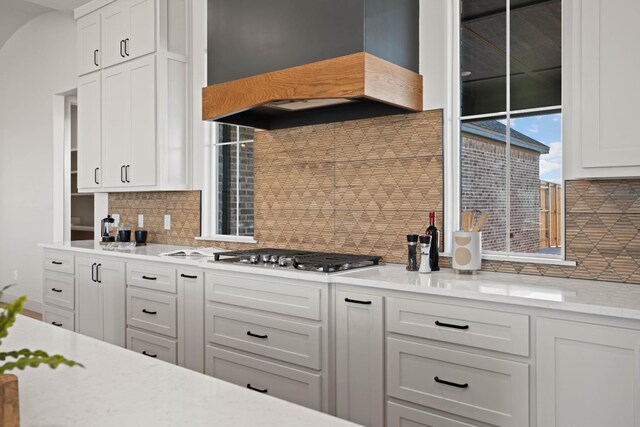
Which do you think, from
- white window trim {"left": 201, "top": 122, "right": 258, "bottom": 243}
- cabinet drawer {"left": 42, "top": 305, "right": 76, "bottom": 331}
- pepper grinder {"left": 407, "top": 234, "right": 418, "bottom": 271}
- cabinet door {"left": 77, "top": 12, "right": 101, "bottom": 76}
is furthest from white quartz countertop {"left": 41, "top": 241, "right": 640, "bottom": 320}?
cabinet door {"left": 77, "top": 12, "right": 101, "bottom": 76}

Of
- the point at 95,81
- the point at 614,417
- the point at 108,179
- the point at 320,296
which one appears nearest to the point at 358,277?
the point at 320,296

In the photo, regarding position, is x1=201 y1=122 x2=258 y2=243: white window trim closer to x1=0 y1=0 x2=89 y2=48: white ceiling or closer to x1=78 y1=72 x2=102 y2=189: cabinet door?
x1=78 y1=72 x2=102 y2=189: cabinet door

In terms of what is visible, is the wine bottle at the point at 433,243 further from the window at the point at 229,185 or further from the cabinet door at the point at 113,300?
the cabinet door at the point at 113,300

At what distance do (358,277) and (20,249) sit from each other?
5.76 meters

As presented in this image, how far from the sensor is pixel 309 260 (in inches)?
111

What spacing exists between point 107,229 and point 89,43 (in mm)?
1679

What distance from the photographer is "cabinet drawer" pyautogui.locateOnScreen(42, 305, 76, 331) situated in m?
4.30

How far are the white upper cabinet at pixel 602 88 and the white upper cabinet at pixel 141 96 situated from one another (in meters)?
2.92

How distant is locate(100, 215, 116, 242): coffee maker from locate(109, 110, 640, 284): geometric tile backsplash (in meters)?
1.15

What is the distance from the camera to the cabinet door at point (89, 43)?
4.57 meters

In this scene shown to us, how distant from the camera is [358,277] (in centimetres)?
249

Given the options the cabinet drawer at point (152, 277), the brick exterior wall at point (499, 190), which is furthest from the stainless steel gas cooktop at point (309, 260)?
the brick exterior wall at point (499, 190)

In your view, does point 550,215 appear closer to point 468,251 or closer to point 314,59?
point 468,251

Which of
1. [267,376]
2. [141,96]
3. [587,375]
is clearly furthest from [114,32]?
[587,375]
